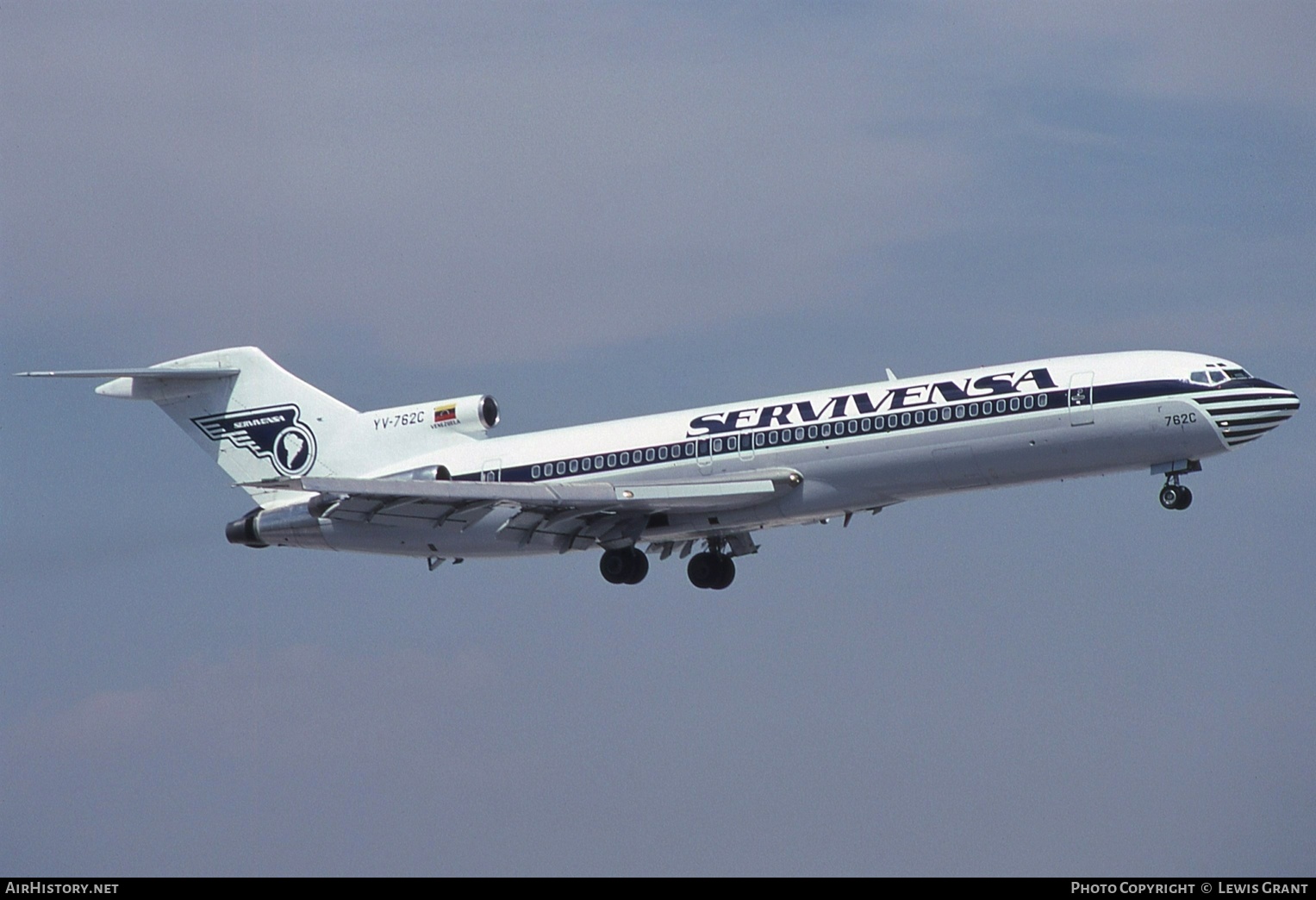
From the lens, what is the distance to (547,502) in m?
40.4

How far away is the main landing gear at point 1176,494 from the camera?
37.8 meters

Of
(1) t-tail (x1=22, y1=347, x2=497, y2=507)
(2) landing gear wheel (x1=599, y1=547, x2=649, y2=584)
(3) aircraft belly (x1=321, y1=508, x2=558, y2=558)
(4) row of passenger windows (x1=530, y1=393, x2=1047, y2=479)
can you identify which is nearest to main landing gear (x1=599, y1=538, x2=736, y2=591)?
(2) landing gear wheel (x1=599, y1=547, x2=649, y2=584)

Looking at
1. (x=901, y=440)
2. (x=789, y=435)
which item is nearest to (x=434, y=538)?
(x=789, y=435)

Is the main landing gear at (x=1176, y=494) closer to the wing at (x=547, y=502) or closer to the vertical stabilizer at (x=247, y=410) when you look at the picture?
the wing at (x=547, y=502)

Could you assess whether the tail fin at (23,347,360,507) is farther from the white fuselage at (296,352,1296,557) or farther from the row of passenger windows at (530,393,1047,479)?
the row of passenger windows at (530,393,1047,479)

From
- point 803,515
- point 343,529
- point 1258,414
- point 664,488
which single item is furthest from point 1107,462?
point 343,529

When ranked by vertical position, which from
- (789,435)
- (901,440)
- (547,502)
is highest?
(789,435)

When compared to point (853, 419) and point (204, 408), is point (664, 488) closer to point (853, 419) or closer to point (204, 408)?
point (853, 419)

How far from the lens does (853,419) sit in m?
39.1

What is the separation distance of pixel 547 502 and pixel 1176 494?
1357 centimetres

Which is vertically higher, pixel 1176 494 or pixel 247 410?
pixel 247 410

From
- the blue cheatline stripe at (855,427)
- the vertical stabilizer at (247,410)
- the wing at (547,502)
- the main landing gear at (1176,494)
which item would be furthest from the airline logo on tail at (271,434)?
the main landing gear at (1176,494)

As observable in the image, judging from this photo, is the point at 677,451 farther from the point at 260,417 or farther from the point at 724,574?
the point at 260,417

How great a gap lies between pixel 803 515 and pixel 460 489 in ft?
25.4
